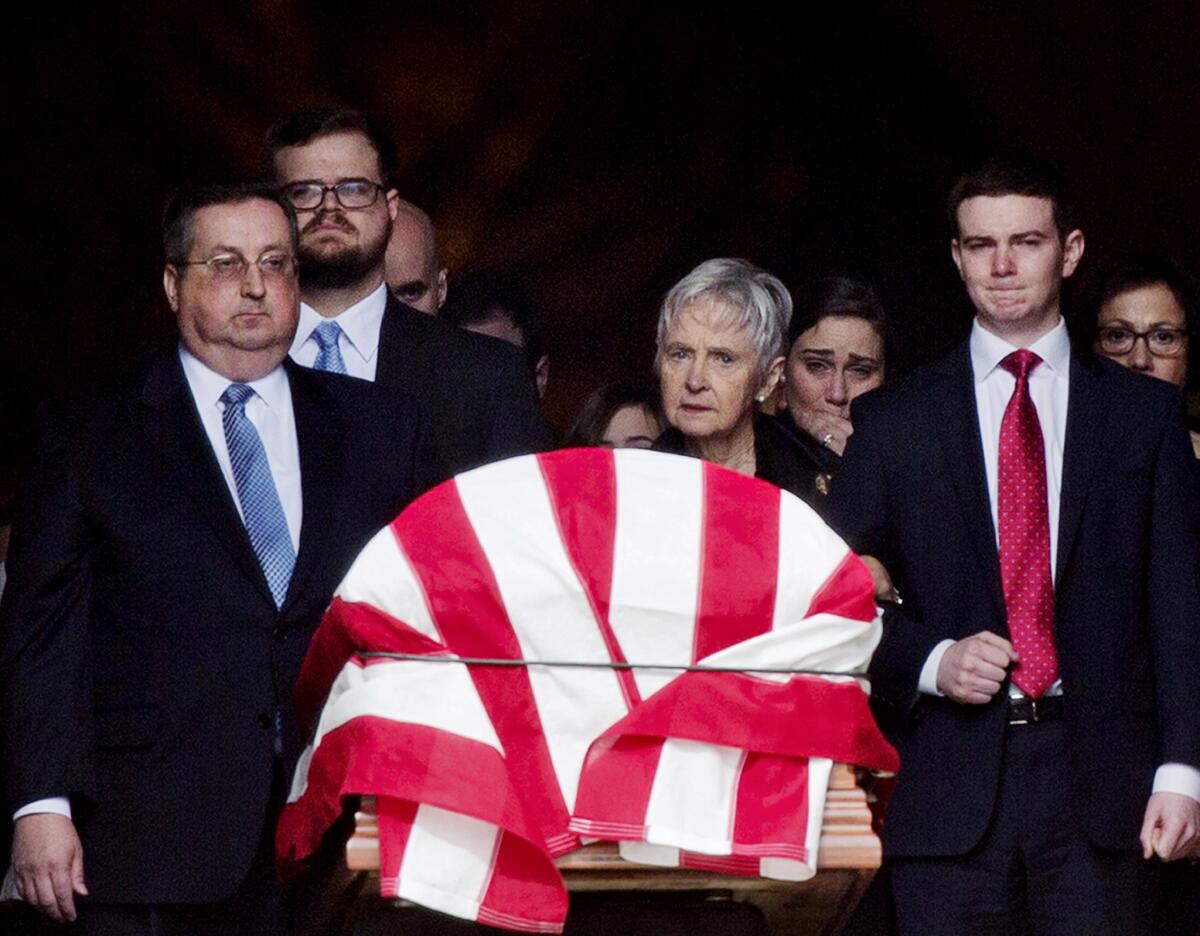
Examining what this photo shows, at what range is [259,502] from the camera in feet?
9.75

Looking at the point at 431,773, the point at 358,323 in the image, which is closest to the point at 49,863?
the point at 431,773

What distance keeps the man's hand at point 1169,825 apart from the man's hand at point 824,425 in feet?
3.76

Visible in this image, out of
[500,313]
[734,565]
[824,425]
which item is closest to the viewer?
[734,565]

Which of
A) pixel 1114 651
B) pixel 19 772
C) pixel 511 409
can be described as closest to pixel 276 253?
pixel 511 409

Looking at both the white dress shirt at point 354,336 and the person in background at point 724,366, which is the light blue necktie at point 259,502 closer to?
the white dress shirt at point 354,336

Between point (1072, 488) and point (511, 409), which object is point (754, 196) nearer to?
point (511, 409)

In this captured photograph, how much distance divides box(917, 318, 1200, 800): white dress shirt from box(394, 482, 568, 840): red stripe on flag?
85cm

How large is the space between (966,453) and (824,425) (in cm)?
91

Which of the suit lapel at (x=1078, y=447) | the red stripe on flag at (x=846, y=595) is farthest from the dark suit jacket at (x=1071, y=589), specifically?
the red stripe on flag at (x=846, y=595)

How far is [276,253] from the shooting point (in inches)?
122

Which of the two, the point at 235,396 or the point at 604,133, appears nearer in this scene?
the point at 235,396

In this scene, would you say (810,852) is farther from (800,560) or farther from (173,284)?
(173,284)

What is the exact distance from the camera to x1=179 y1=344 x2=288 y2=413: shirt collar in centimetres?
305

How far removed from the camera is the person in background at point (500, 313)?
14.8 feet
